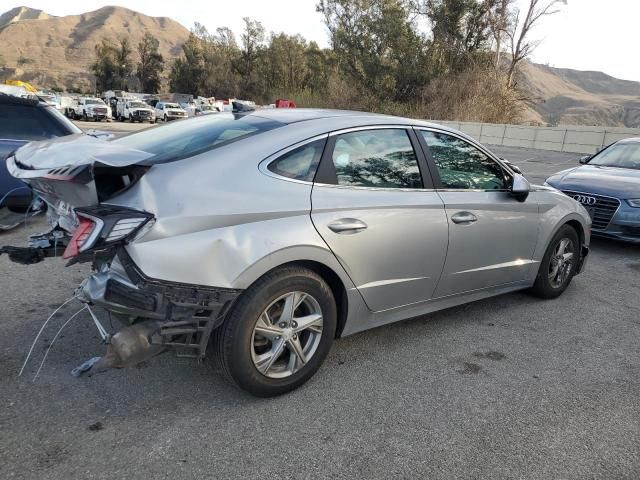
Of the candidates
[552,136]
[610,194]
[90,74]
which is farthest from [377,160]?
[90,74]

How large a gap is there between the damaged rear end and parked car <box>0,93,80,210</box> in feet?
13.2

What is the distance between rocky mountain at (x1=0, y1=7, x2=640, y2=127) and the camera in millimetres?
84812

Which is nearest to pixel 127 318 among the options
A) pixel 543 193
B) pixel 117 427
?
pixel 117 427

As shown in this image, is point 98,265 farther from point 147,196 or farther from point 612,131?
point 612,131

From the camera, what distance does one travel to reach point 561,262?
487 centimetres

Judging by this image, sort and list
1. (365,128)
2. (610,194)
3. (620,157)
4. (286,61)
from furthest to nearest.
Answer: (286,61)
(620,157)
(610,194)
(365,128)

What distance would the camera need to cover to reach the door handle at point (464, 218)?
369 centimetres

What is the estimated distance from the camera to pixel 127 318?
2656 mm

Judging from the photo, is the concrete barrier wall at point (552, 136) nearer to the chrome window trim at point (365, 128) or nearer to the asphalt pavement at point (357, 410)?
the asphalt pavement at point (357, 410)

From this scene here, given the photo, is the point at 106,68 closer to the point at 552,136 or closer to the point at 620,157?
the point at 552,136

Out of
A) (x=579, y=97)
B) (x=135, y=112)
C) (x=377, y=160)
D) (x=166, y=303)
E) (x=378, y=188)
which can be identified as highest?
(x=377, y=160)

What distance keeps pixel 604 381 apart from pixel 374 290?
1659 mm

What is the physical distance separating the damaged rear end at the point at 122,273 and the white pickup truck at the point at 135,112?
38.5m

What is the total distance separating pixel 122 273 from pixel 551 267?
3.85 m
